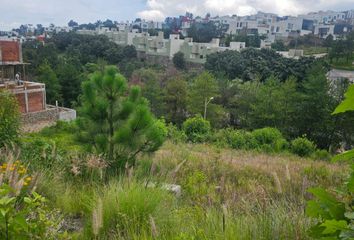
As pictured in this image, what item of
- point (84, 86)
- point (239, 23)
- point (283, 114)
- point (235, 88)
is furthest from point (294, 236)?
point (239, 23)

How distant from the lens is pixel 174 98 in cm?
2609

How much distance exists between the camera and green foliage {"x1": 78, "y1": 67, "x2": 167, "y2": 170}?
4457 millimetres

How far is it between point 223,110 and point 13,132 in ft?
65.8

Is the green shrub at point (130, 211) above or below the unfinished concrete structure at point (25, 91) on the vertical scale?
above

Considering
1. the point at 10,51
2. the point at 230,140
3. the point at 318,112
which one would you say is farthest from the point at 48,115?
the point at 318,112

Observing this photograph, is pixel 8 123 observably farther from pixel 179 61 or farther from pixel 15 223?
pixel 179 61

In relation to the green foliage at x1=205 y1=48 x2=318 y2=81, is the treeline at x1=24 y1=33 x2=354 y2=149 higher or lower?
lower

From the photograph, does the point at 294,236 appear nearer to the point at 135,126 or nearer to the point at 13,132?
the point at 135,126

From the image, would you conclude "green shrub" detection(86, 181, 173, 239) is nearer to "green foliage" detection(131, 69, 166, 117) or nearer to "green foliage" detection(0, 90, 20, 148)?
"green foliage" detection(0, 90, 20, 148)

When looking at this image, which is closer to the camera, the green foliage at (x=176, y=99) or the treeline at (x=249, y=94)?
the treeline at (x=249, y=94)

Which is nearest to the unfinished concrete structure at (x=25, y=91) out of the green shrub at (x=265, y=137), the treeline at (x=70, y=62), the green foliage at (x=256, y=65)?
the treeline at (x=70, y=62)

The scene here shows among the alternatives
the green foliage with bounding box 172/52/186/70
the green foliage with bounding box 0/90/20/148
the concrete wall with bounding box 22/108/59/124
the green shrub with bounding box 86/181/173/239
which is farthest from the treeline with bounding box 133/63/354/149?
the green shrub with bounding box 86/181/173/239

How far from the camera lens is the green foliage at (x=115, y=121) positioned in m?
4.46

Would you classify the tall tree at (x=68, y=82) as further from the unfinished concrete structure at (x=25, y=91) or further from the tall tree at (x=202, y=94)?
the tall tree at (x=202, y=94)
